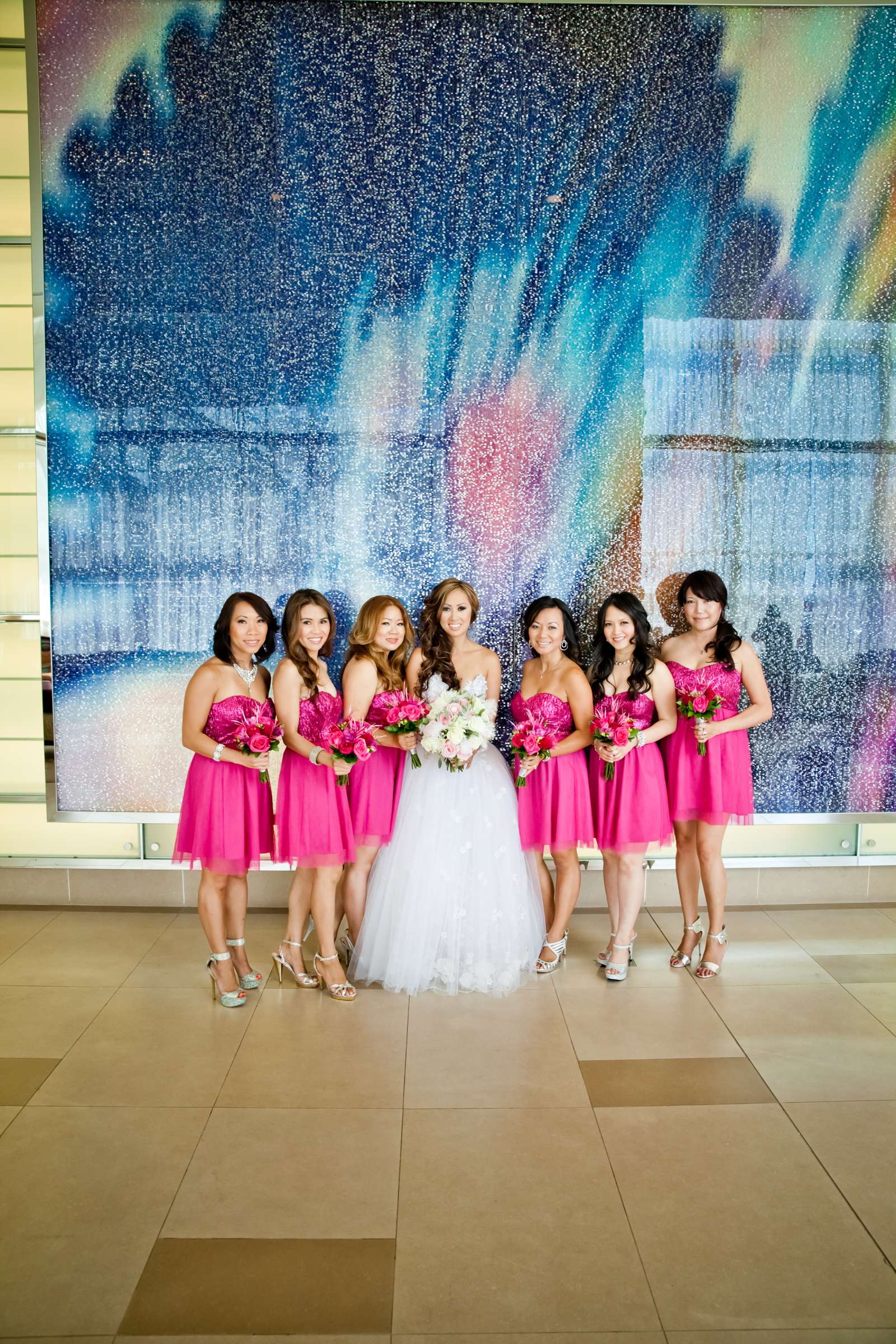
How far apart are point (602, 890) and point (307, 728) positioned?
1.99 m

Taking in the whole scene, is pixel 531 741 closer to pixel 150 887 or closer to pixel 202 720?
pixel 202 720

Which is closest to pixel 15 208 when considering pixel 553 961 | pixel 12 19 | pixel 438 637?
pixel 12 19

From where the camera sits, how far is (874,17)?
4617 millimetres

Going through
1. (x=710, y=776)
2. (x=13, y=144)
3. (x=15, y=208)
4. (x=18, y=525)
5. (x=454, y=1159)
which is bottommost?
(x=454, y=1159)

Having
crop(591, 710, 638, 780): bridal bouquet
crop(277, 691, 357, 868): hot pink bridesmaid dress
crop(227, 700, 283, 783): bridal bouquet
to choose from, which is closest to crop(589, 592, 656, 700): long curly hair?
crop(591, 710, 638, 780): bridal bouquet

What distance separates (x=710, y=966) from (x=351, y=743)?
187 centimetres

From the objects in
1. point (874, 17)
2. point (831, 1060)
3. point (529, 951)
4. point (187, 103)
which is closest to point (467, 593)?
point (529, 951)

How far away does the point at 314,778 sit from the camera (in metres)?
3.87

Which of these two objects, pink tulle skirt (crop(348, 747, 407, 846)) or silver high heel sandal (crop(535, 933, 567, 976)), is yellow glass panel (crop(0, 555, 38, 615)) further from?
silver high heel sandal (crop(535, 933, 567, 976))

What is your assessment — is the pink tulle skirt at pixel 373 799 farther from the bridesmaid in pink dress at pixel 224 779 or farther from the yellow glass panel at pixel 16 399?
the yellow glass panel at pixel 16 399

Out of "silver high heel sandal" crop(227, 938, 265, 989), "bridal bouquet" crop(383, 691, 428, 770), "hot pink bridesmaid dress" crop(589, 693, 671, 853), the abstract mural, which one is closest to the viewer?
"bridal bouquet" crop(383, 691, 428, 770)

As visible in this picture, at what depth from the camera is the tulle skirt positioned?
3961 mm

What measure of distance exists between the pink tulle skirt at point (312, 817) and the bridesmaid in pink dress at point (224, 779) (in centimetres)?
10

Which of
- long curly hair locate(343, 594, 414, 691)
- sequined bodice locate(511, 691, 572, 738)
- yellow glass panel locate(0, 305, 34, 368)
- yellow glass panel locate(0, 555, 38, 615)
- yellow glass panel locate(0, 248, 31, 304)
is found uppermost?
yellow glass panel locate(0, 248, 31, 304)
